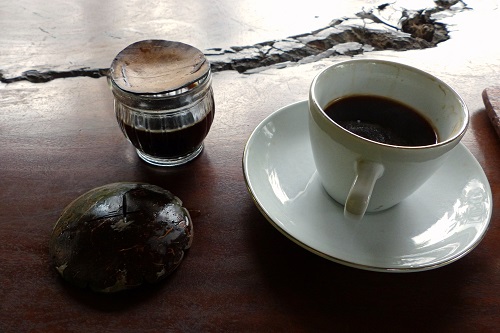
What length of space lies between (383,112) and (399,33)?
0.41 meters

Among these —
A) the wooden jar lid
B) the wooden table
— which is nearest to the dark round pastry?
the wooden table

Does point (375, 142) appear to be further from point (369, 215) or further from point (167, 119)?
point (167, 119)

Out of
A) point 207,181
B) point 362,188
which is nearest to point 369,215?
point 362,188

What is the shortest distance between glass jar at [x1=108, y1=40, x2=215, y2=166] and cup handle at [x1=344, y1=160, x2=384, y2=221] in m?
0.22

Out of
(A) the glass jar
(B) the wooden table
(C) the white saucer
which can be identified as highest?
(A) the glass jar

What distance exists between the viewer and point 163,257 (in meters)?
0.48

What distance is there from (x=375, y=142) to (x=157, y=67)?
0.94 ft

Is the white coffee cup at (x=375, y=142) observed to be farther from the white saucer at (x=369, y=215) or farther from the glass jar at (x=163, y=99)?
the glass jar at (x=163, y=99)

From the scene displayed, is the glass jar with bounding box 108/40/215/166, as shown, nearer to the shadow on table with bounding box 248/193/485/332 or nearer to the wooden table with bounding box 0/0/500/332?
the wooden table with bounding box 0/0/500/332

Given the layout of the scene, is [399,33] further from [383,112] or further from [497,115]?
[383,112]

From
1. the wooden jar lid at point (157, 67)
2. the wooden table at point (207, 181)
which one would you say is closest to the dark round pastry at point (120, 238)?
the wooden table at point (207, 181)

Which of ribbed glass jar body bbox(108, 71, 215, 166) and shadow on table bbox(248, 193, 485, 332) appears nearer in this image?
shadow on table bbox(248, 193, 485, 332)

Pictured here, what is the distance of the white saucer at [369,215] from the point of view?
485 millimetres

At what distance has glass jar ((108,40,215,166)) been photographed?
21.9 inches
